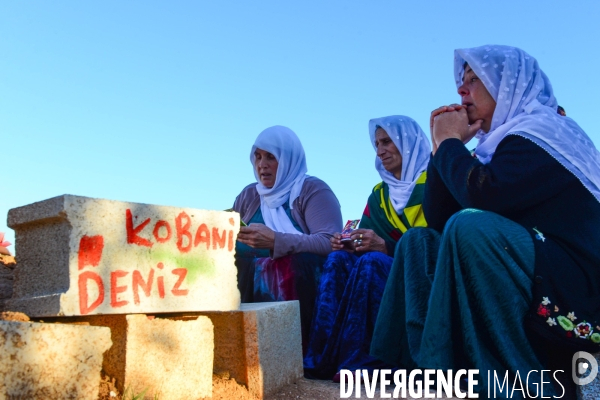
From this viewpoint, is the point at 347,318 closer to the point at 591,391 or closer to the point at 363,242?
the point at 363,242

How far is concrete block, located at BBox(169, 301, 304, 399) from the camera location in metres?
2.99

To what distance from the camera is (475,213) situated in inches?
111

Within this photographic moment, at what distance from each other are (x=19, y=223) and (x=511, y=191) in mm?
2073

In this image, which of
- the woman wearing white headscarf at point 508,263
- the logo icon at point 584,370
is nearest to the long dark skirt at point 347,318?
the woman wearing white headscarf at point 508,263

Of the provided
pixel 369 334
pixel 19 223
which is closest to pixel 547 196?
pixel 369 334

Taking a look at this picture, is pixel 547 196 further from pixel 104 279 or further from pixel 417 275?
pixel 104 279

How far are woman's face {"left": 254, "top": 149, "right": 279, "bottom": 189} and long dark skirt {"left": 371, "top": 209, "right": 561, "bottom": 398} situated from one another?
7.35ft

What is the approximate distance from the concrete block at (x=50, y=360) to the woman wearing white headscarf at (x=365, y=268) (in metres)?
1.49

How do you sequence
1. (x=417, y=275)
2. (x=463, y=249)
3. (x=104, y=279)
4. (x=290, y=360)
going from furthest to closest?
(x=290, y=360)
(x=417, y=275)
(x=463, y=249)
(x=104, y=279)

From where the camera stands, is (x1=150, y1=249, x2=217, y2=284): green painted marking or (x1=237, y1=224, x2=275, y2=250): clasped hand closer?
(x1=150, y1=249, x2=217, y2=284): green painted marking

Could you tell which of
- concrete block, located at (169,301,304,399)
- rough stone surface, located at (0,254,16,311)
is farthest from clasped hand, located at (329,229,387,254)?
rough stone surface, located at (0,254,16,311)

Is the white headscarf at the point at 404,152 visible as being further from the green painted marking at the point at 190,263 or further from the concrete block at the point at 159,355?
the concrete block at the point at 159,355

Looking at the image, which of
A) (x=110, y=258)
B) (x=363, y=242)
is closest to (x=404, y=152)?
(x=363, y=242)

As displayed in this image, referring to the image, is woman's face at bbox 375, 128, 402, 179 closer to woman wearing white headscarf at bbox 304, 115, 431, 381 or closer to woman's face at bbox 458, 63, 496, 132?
woman wearing white headscarf at bbox 304, 115, 431, 381
